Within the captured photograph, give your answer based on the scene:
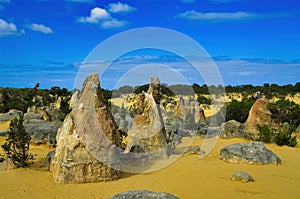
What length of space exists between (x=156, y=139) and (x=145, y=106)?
3.74 feet

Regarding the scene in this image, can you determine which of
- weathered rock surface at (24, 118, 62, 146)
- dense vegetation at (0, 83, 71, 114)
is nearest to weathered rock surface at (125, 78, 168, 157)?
weathered rock surface at (24, 118, 62, 146)


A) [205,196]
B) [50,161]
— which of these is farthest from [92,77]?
[205,196]

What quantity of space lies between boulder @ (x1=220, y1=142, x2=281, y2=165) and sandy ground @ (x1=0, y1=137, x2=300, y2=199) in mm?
277

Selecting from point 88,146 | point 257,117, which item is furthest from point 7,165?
point 257,117

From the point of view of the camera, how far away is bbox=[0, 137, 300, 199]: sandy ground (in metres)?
6.84

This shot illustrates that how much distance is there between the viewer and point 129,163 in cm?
916

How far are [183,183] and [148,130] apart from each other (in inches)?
125

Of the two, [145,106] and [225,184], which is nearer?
[225,184]

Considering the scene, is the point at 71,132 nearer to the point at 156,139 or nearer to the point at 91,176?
the point at 91,176

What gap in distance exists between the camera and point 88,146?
764cm

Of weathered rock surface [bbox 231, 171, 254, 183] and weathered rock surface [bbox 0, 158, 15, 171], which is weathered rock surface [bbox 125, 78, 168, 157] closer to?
weathered rock surface [bbox 231, 171, 254, 183]

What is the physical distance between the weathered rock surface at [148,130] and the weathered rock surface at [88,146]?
225 cm

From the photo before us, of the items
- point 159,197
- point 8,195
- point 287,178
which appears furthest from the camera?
point 287,178

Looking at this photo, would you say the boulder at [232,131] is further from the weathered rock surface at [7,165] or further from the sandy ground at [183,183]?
the weathered rock surface at [7,165]
